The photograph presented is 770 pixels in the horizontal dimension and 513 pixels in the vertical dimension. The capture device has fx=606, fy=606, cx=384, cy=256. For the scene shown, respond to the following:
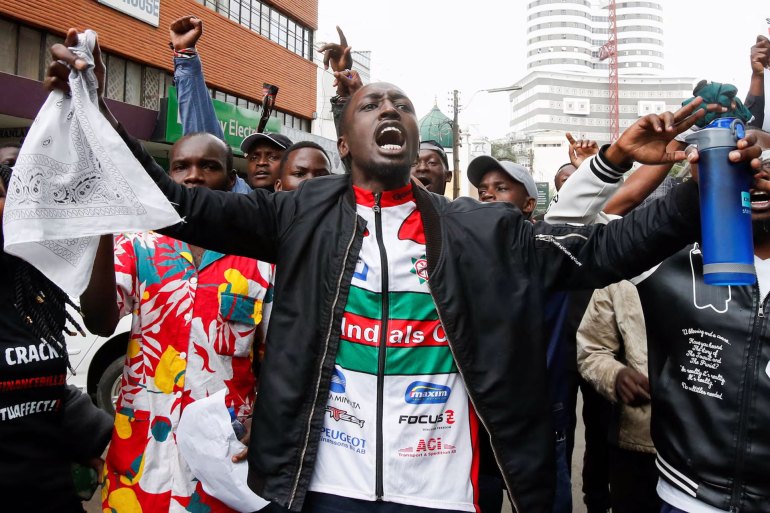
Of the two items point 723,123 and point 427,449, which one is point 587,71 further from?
point 427,449

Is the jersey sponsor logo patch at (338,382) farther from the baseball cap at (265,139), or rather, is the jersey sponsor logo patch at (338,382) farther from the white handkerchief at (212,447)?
the baseball cap at (265,139)

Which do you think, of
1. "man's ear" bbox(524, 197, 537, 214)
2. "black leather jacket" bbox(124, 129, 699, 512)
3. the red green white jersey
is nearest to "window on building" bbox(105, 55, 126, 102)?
"man's ear" bbox(524, 197, 537, 214)

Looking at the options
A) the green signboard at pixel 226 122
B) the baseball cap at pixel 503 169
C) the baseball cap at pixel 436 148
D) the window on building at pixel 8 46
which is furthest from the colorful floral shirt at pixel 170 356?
the window on building at pixel 8 46

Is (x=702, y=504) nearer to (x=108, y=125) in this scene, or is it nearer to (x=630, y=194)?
(x=630, y=194)

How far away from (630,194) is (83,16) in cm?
1505

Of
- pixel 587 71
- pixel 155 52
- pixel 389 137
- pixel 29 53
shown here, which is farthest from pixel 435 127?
pixel 587 71

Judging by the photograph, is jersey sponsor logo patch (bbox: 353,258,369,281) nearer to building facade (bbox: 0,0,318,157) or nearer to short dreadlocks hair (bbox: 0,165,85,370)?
short dreadlocks hair (bbox: 0,165,85,370)

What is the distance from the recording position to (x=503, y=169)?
3.88 metres

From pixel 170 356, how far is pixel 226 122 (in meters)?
15.5

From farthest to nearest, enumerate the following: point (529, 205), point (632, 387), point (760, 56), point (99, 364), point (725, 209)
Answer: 1. point (99, 364)
2. point (529, 205)
3. point (760, 56)
4. point (632, 387)
5. point (725, 209)

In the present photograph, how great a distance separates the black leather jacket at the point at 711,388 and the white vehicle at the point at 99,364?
168 inches

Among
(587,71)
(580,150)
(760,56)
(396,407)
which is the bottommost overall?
(396,407)

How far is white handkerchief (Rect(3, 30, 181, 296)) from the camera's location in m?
1.63

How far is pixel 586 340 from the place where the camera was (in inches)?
124
